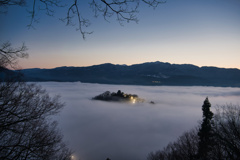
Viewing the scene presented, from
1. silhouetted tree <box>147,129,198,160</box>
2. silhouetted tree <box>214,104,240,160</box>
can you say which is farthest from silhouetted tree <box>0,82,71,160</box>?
silhouetted tree <box>147,129,198,160</box>

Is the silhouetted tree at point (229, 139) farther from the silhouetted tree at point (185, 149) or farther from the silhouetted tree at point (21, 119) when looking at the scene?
the silhouetted tree at point (21, 119)

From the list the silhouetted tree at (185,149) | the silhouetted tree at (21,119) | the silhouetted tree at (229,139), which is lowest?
the silhouetted tree at (185,149)

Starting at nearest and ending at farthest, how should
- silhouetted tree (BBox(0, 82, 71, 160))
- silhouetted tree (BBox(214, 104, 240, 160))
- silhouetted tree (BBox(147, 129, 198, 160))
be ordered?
silhouetted tree (BBox(0, 82, 71, 160)) < silhouetted tree (BBox(214, 104, 240, 160)) < silhouetted tree (BBox(147, 129, 198, 160))

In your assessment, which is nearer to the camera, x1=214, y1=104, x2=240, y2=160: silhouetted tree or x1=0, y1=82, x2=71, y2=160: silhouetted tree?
x1=0, y1=82, x2=71, y2=160: silhouetted tree

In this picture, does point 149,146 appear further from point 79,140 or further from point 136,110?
point 136,110

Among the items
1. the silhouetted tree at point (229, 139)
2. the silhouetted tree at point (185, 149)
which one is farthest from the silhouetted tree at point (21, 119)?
the silhouetted tree at point (185, 149)

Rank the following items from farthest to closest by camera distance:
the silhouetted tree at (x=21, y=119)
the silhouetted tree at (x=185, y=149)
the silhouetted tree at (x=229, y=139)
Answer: the silhouetted tree at (x=185, y=149), the silhouetted tree at (x=229, y=139), the silhouetted tree at (x=21, y=119)

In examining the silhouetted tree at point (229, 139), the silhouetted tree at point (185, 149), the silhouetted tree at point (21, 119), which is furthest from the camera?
the silhouetted tree at point (185, 149)

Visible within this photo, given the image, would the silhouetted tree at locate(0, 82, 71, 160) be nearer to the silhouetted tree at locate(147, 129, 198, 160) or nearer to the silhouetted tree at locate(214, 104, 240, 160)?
the silhouetted tree at locate(214, 104, 240, 160)

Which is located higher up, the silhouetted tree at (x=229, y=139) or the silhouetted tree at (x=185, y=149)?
the silhouetted tree at (x=229, y=139)

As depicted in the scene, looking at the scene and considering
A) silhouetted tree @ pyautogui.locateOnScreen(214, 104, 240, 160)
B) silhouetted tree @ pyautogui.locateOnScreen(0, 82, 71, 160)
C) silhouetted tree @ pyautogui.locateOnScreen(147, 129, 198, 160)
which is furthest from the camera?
silhouetted tree @ pyautogui.locateOnScreen(147, 129, 198, 160)

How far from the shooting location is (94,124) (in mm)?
139500

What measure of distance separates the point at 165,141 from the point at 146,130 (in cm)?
2675

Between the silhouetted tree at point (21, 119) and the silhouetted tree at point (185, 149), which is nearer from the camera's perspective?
the silhouetted tree at point (21, 119)
